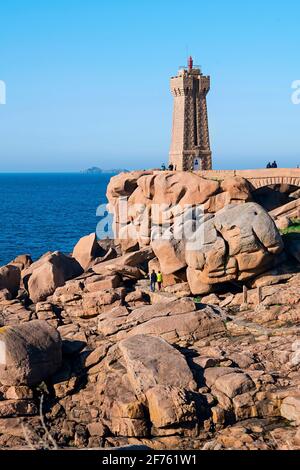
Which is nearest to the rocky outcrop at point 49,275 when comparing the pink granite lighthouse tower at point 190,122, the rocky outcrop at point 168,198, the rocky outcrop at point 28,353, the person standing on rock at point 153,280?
the person standing on rock at point 153,280

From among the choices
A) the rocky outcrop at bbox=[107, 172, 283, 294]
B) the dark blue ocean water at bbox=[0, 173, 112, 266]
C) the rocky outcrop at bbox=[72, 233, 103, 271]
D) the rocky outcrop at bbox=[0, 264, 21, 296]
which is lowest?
the dark blue ocean water at bbox=[0, 173, 112, 266]

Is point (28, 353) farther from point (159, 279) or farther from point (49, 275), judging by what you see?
point (49, 275)

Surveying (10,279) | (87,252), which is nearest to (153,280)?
(87,252)

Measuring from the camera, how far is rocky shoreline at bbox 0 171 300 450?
21.5 m

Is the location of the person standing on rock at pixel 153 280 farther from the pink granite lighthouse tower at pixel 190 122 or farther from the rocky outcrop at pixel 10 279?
the pink granite lighthouse tower at pixel 190 122

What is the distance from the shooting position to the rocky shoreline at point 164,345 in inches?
846

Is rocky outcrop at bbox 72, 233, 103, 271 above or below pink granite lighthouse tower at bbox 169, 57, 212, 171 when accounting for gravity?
below

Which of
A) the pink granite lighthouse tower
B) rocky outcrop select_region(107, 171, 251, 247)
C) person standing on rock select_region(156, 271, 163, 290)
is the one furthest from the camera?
the pink granite lighthouse tower

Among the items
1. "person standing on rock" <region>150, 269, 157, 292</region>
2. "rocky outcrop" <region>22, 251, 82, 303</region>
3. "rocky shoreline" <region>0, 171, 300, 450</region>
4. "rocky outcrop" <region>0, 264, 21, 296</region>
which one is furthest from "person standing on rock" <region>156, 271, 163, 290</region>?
"rocky outcrop" <region>0, 264, 21, 296</region>

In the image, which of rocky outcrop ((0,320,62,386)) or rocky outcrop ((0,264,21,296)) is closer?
rocky outcrop ((0,320,62,386))

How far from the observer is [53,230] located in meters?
82.0

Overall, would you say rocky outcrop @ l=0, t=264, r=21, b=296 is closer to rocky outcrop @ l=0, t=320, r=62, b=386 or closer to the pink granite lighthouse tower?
rocky outcrop @ l=0, t=320, r=62, b=386

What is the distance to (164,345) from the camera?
24953 millimetres
